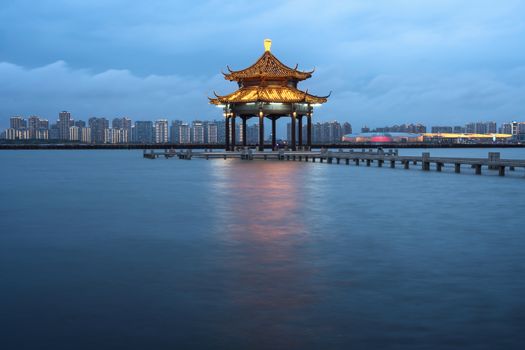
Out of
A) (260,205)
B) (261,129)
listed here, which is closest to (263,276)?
(260,205)

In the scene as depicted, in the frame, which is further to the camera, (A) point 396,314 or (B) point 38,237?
(B) point 38,237

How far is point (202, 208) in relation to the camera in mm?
24188

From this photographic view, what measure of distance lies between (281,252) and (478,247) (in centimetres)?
457

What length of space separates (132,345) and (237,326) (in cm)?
146

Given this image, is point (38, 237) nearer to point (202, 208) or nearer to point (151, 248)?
point (151, 248)

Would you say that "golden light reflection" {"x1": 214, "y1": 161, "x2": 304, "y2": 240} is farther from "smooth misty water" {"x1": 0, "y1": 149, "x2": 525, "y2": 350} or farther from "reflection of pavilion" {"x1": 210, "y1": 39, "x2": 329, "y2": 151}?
"reflection of pavilion" {"x1": 210, "y1": 39, "x2": 329, "y2": 151}

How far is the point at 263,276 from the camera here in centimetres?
1187

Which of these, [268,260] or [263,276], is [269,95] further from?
[263,276]

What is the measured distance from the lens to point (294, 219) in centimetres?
2055

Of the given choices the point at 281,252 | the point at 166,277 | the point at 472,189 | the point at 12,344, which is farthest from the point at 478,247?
the point at 472,189

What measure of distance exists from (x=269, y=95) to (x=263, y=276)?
53198 millimetres

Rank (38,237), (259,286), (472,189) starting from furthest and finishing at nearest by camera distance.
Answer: (472,189) < (38,237) < (259,286)

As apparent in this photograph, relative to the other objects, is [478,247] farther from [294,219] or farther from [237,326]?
[237,326]

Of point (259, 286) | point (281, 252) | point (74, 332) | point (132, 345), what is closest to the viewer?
point (132, 345)
